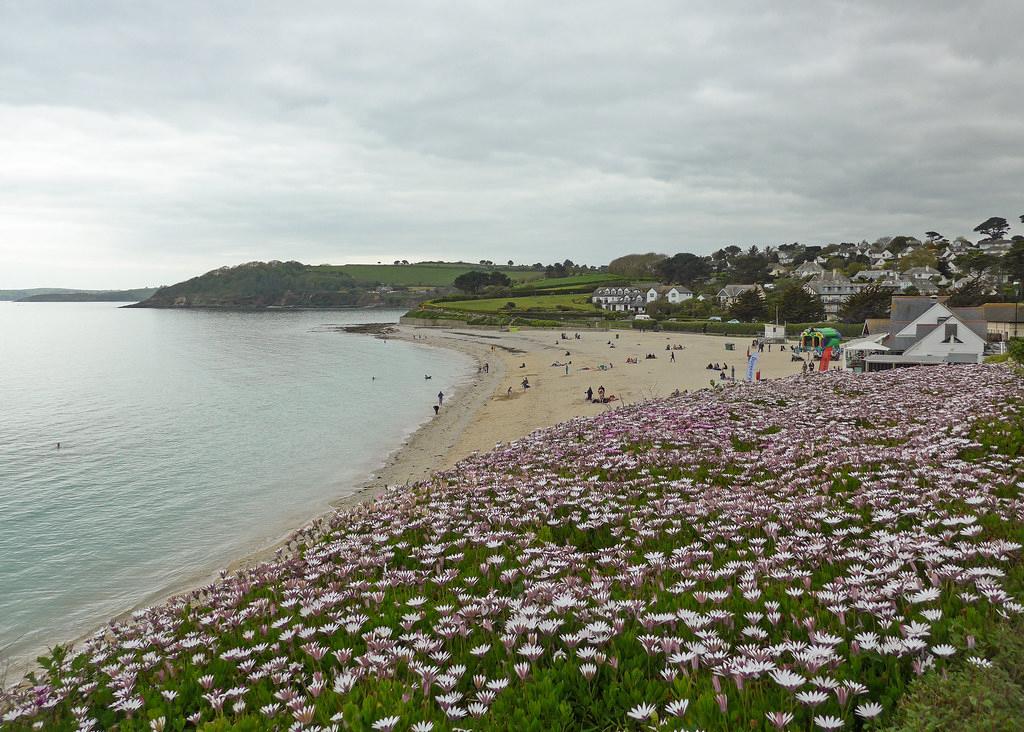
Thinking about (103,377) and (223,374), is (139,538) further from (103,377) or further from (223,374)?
(103,377)

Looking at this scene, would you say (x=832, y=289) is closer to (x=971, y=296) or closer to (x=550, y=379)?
(x=971, y=296)

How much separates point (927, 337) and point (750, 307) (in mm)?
79006

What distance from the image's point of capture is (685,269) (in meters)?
186

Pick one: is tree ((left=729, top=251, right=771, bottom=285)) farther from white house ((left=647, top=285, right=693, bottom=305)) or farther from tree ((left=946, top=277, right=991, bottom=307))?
tree ((left=946, top=277, right=991, bottom=307))

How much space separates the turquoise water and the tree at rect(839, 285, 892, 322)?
219ft

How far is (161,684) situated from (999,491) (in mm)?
9618

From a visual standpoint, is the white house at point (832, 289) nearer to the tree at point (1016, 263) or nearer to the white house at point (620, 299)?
the tree at point (1016, 263)

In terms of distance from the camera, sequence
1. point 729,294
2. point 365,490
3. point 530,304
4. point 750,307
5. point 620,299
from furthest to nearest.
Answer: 1. point 530,304
2. point 620,299
3. point 729,294
4. point 750,307
5. point 365,490

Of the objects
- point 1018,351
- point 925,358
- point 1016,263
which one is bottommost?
point 925,358

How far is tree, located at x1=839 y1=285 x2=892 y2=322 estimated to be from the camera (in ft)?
337

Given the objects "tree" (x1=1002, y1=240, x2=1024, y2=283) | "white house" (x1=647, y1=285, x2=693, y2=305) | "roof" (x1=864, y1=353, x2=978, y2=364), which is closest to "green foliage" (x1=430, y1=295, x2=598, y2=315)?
"white house" (x1=647, y1=285, x2=693, y2=305)

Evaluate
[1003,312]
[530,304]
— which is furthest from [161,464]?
[530,304]

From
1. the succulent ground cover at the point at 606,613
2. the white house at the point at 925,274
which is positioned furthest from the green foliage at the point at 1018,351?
the white house at the point at 925,274

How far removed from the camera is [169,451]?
36750mm
